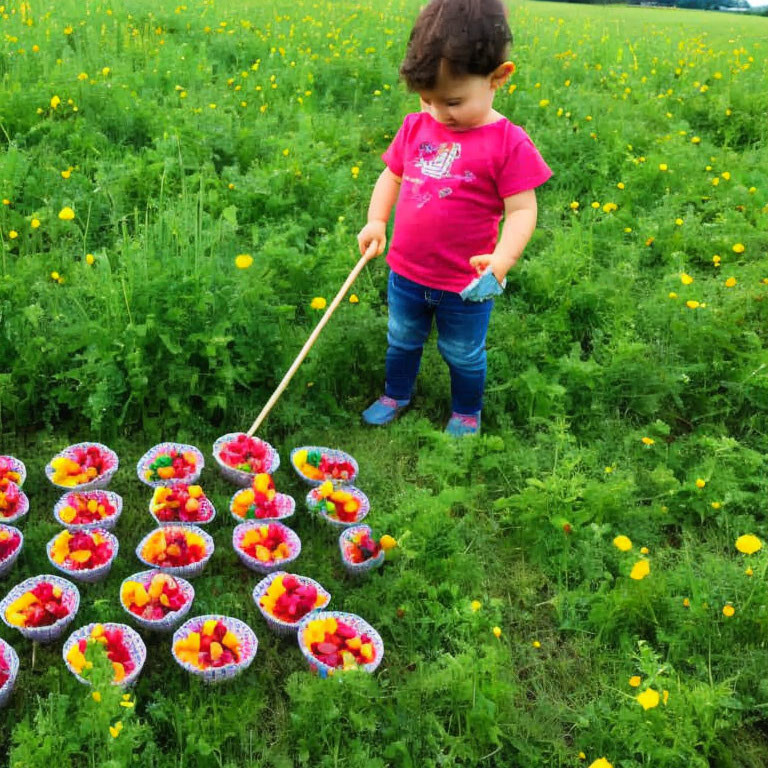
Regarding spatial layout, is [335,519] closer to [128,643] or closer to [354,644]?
[354,644]

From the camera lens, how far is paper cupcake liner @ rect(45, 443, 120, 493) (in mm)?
3014

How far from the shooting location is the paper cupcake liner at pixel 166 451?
10.1 ft

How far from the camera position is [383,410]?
373 cm

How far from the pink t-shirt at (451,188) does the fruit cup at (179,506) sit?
1.31 m

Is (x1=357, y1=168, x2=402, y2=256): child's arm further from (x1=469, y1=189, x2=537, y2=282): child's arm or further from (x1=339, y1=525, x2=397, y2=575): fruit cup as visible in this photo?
(x1=339, y1=525, x2=397, y2=575): fruit cup

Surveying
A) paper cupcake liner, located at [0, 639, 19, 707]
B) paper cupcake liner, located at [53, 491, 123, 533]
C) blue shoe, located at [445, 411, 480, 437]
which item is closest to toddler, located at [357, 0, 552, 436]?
blue shoe, located at [445, 411, 480, 437]

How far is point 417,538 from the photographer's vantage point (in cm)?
290

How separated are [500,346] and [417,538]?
4.87 feet

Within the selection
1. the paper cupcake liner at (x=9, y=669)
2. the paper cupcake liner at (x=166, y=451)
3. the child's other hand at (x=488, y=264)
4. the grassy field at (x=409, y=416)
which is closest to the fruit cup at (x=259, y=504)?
the grassy field at (x=409, y=416)

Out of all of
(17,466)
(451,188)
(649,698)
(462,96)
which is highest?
(462,96)

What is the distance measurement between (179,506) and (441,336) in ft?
4.57

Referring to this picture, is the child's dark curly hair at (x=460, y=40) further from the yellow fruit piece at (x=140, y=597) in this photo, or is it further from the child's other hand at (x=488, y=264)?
the yellow fruit piece at (x=140, y=597)

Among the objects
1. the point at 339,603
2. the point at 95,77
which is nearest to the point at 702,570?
the point at 339,603

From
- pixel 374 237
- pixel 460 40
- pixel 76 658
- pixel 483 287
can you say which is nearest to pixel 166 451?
pixel 76 658
